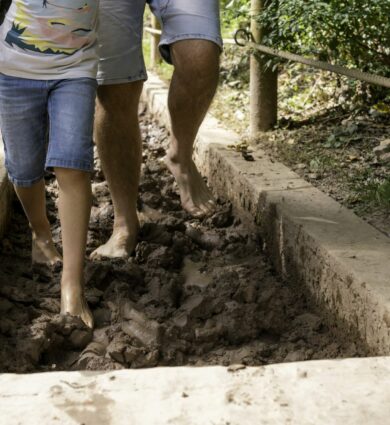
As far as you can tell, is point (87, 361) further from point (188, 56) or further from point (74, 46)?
point (188, 56)

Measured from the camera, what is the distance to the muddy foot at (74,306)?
273cm

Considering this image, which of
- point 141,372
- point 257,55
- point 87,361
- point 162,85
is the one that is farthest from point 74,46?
point 162,85

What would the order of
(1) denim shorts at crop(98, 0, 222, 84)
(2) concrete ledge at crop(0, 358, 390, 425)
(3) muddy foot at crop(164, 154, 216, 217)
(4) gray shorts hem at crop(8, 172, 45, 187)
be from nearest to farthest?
1. (2) concrete ledge at crop(0, 358, 390, 425)
2. (4) gray shorts hem at crop(8, 172, 45, 187)
3. (1) denim shorts at crop(98, 0, 222, 84)
4. (3) muddy foot at crop(164, 154, 216, 217)

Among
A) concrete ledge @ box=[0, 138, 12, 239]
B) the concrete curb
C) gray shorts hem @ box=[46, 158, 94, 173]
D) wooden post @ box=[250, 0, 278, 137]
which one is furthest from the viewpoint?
wooden post @ box=[250, 0, 278, 137]

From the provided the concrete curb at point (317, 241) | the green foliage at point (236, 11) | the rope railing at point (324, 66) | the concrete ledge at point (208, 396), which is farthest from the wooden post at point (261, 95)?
the concrete ledge at point (208, 396)

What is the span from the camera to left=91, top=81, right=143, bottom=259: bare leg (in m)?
3.44

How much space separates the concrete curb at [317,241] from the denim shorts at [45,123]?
2.79 ft

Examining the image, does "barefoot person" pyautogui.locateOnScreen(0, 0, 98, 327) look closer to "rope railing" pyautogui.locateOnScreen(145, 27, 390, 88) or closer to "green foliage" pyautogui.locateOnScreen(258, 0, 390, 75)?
"rope railing" pyautogui.locateOnScreen(145, 27, 390, 88)

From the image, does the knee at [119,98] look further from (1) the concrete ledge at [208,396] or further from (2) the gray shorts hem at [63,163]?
(1) the concrete ledge at [208,396]

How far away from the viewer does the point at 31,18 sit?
273cm

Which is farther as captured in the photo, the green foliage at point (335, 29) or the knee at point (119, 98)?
the green foliage at point (335, 29)

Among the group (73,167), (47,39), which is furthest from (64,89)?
(73,167)

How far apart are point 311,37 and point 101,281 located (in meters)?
2.30

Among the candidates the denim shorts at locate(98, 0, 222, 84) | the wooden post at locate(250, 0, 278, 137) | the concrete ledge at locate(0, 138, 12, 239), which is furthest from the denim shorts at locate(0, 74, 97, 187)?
the wooden post at locate(250, 0, 278, 137)
